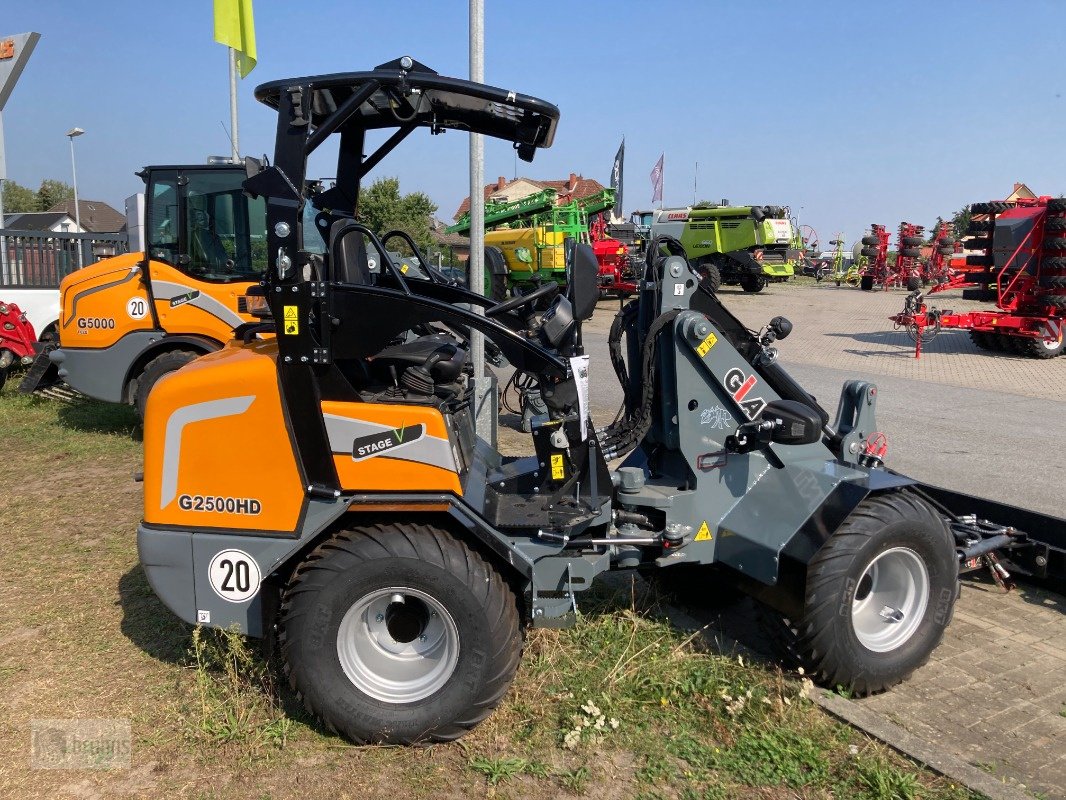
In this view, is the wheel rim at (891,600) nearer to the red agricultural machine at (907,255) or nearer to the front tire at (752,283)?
the front tire at (752,283)

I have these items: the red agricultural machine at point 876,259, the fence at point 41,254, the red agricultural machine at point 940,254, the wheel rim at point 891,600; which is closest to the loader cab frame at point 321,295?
the wheel rim at point 891,600

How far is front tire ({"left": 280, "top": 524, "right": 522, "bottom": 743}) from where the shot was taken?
131 inches

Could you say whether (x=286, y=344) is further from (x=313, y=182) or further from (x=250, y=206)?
(x=250, y=206)

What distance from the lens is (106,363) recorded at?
872 centimetres

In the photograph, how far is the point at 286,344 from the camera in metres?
3.35

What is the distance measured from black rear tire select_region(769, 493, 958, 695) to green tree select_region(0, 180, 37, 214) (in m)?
83.0

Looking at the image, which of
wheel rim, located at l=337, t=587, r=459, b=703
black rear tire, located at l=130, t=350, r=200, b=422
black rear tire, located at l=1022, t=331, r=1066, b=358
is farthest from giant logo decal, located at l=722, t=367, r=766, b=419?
black rear tire, located at l=1022, t=331, r=1066, b=358

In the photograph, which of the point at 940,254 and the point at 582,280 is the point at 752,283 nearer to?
the point at 940,254

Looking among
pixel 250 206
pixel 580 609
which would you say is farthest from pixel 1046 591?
pixel 250 206

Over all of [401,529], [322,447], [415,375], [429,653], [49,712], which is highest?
[415,375]

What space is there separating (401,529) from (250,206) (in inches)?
240

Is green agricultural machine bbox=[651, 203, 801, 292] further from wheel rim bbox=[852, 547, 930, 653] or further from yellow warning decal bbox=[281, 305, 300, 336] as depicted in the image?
yellow warning decal bbox=[281, 305, 300, 336]

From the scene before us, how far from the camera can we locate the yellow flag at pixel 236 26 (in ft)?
38.0

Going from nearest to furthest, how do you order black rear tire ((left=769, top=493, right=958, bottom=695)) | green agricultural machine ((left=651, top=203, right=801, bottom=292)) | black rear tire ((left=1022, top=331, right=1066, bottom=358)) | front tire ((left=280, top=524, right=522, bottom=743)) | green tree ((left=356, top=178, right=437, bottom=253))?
front tire ((left=280, top=524, right=522, bottom=743))
black rear tire ((left=769, top=493, right=958, bottom=695))
black rear tire ((left=1022, top=331, right=1066, bottom=358))
green agricultural machine ((left=651, top=203, right=801, bottom=292))
green tree ((left=356, top=178, right=437, bottom=253))
